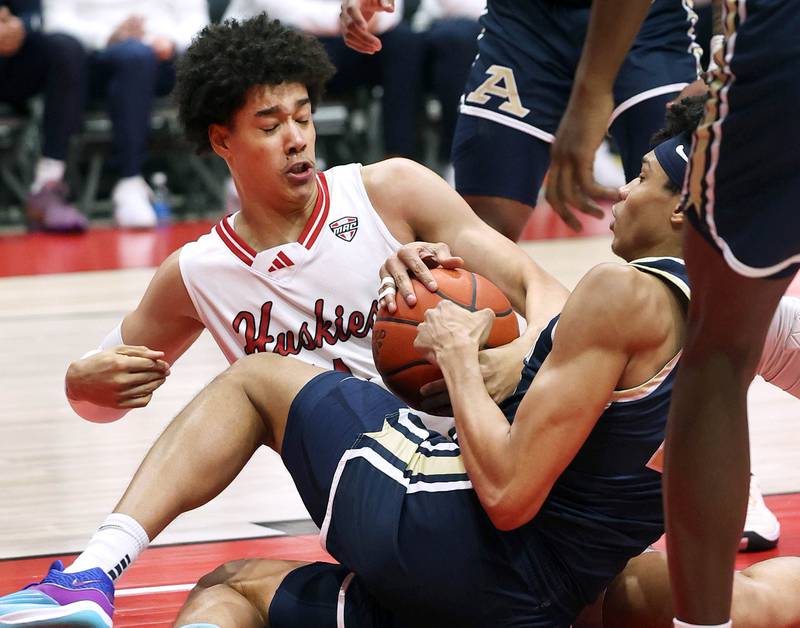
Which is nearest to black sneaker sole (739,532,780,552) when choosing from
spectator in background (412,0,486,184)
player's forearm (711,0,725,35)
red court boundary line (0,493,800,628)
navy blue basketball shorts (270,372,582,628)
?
red court boundary line (0,493,800,628)

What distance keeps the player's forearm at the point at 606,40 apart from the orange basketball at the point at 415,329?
2.11 feet

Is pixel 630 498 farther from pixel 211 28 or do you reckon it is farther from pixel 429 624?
pixel 211 28

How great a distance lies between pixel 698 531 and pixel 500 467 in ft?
1.63

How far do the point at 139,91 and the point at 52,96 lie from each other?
1.90ft

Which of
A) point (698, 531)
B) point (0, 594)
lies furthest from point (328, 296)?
point (698, 531)

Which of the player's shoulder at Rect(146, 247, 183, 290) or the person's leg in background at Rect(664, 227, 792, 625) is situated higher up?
the person's leg in background at Rect(664, 227, 792, 625)

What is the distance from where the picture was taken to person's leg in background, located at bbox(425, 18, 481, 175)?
9594 mm

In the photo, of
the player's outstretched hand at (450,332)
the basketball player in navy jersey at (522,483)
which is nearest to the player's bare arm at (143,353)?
the basketball player in navy jersey at (522,483)

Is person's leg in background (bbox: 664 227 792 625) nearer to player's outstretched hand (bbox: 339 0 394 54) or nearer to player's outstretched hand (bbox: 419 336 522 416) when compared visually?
player's outstretched hand (bbox: 419 336 522 416)

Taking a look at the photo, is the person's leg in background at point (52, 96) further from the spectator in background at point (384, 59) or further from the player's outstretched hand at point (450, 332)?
the player's outstretched hand at point (450, 332)

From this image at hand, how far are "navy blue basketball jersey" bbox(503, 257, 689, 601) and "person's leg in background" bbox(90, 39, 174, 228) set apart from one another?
720 cm

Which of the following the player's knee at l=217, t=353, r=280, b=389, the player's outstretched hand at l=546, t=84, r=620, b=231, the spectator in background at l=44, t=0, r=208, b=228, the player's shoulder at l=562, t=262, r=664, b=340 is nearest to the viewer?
the player's shoulder at l=562, t=262, r=664, b=340

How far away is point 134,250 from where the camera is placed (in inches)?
348

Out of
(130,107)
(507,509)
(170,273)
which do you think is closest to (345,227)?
(170,273)
